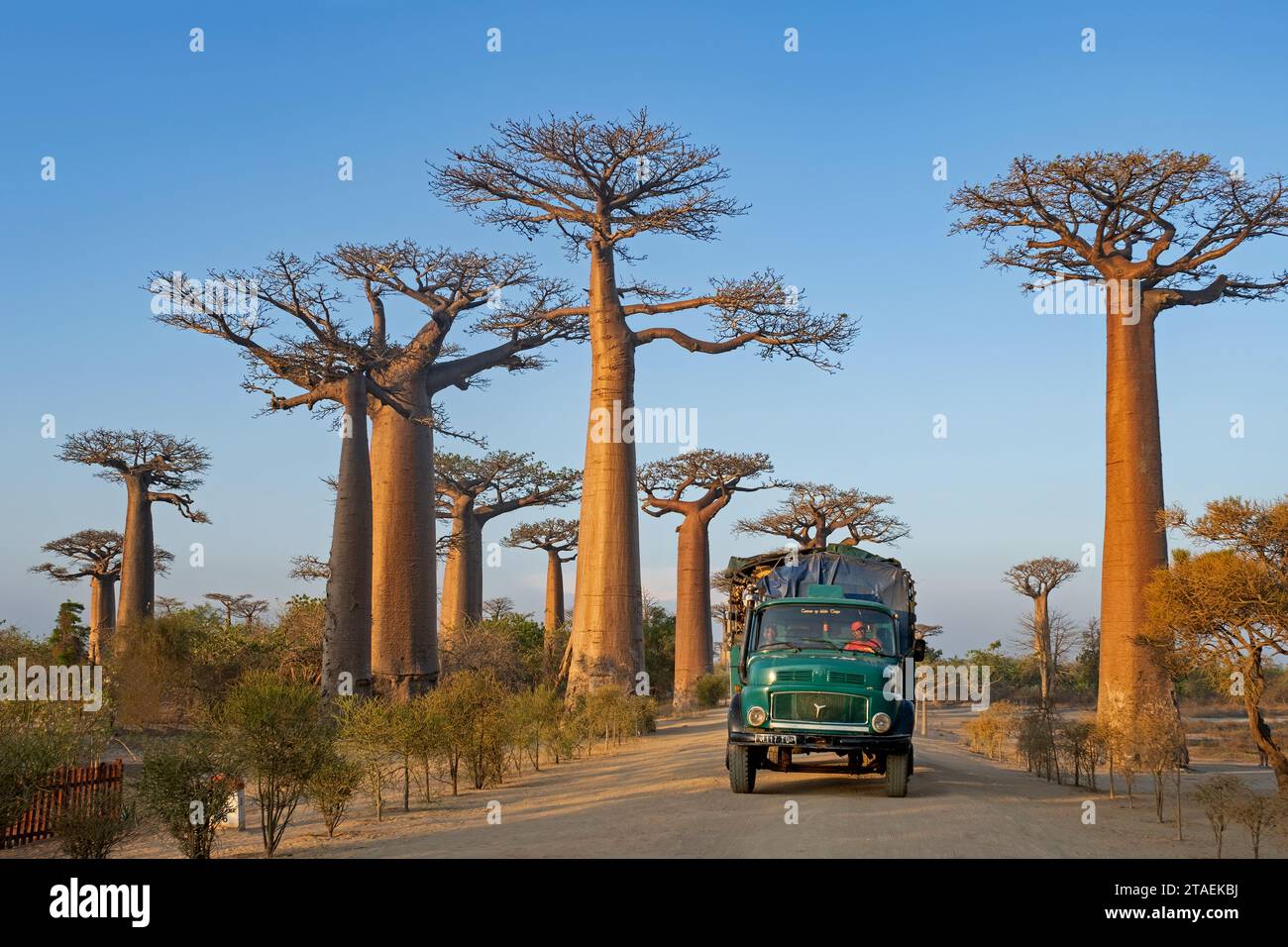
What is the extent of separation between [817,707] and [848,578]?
2767mm

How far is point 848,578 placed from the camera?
12633 mm

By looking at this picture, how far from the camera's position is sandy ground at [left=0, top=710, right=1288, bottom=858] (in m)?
7.75

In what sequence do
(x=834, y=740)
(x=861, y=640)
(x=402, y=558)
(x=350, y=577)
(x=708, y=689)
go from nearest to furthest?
1. (x=834, y=740)
2. (x=861, y=640)
3. (x=350, y=577)
4. (x=402, y=558)
5. (x=708, y=689)

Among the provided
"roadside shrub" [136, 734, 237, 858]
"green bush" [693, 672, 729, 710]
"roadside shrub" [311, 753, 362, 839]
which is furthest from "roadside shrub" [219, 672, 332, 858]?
"green bush" [693, 672, 729, 710]

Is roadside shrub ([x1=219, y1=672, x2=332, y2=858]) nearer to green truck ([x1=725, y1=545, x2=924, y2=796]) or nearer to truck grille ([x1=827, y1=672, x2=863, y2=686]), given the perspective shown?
green truck ([x1=725, y1=545, x2=924, y2=796])

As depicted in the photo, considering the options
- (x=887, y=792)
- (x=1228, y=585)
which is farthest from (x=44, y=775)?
(x=1228, y=585)

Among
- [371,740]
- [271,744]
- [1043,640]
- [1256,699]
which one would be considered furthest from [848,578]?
[1043,640]

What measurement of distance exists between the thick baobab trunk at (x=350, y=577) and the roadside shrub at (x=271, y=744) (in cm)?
826

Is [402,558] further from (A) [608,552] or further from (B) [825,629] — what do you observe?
(B) [825,629]

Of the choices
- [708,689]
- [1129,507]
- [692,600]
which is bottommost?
[708,689]

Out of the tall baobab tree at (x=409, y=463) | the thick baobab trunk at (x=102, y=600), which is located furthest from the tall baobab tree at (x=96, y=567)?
the tall baobab tree at (x=409, y=463)

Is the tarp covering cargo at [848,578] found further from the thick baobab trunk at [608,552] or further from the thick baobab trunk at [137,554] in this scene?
the thick baobab trunk at [137,554]

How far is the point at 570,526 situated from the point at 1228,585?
1188 inches
